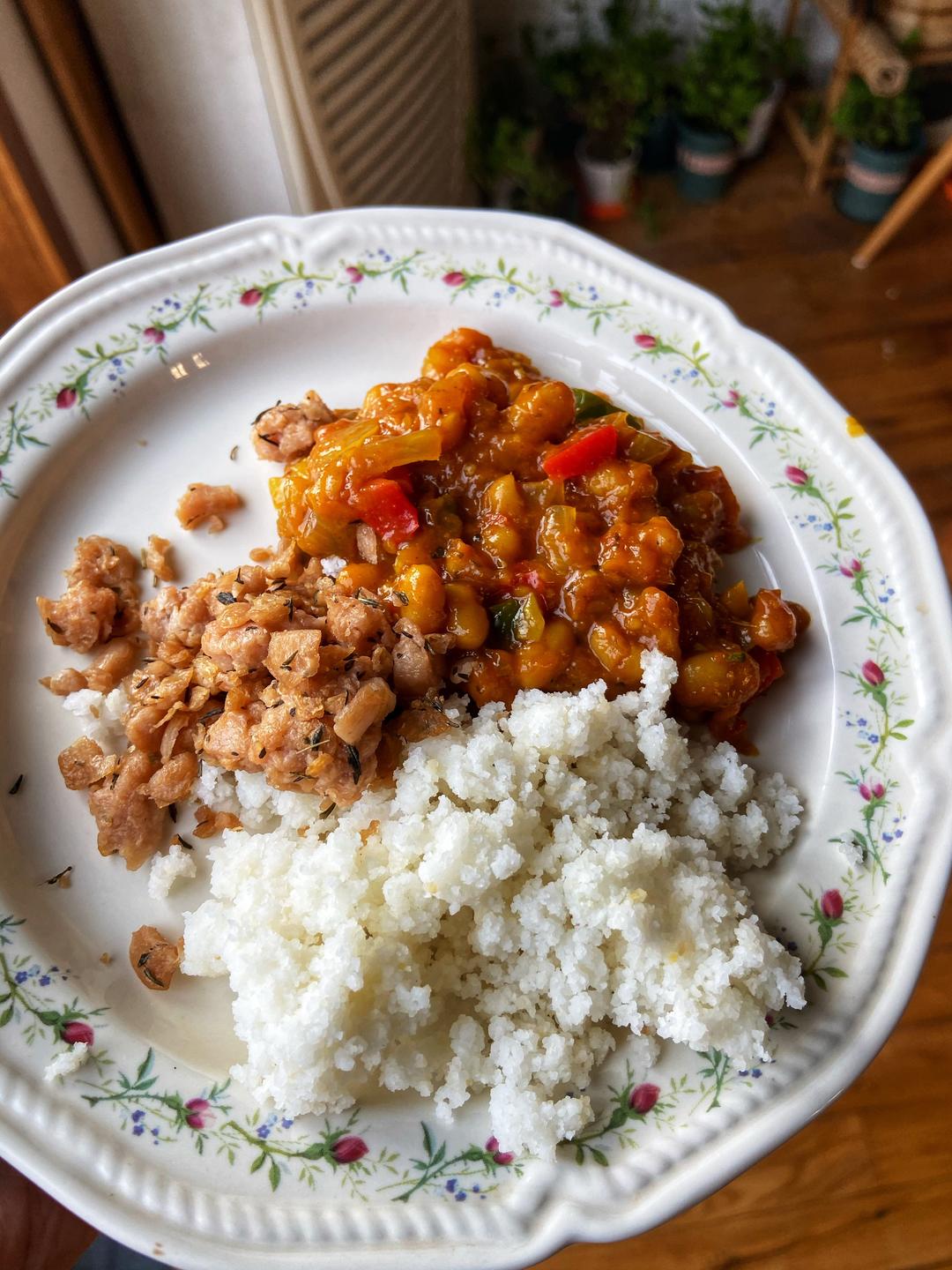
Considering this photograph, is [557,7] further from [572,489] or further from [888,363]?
[572,489]

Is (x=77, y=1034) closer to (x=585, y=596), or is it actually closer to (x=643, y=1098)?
(x=643, y=1098)

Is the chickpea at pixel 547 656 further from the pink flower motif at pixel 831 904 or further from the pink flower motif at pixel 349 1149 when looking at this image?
the pink flower motif at pixel 349 1149

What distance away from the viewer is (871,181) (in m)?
4.46

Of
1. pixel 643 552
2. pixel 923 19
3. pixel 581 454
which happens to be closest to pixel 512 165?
pixel 923 19

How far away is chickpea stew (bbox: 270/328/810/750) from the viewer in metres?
2.28

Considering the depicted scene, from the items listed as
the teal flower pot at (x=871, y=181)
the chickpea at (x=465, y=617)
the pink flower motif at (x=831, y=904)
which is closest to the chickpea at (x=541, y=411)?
the chickpea at (x=465, y=617)

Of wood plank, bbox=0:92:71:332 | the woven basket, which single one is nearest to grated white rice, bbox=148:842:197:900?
wood plank, bbox=0:92:71:332

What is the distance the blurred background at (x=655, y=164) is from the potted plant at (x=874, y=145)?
0.01m

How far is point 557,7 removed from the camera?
175 inches

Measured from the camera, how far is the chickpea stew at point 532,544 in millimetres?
2277

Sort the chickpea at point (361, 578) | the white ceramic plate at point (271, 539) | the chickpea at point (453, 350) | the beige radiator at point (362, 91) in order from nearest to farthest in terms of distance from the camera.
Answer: the white ceramic plate at point (271, 539), the chickpea at point (361, 578), the chickpea at point (453, 350), the beige radiator at point (362, 91)

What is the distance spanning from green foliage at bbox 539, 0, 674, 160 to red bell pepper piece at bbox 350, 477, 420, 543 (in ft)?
9.27

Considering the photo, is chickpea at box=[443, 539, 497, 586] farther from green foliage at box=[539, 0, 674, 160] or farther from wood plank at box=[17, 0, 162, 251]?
green foliage at box=[539, 0, 674, 160]

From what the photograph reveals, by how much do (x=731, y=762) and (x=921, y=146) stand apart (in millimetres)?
3563
